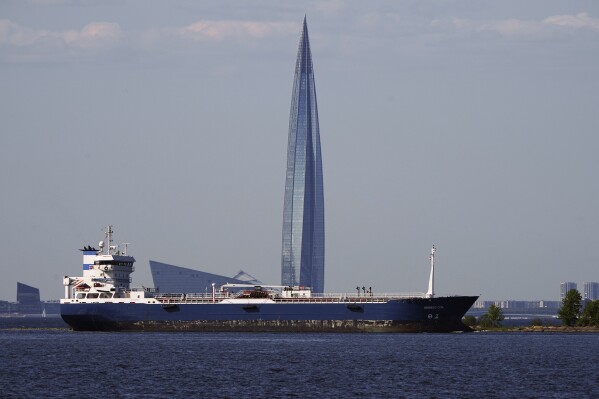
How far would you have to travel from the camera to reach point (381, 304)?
123 m

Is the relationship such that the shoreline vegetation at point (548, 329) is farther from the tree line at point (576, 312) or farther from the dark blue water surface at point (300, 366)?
the dark blue water surface at point (300, 366)

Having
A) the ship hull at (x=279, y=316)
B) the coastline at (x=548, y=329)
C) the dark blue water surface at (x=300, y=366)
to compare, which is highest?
the ship hull at (x=279, y=316)

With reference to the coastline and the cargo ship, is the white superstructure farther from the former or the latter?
the coastline

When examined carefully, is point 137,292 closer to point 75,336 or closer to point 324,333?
point 75,336

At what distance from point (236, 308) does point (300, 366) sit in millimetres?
43953

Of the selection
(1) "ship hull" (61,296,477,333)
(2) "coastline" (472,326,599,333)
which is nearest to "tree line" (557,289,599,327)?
(2) "coastline" (472,326,599,333)

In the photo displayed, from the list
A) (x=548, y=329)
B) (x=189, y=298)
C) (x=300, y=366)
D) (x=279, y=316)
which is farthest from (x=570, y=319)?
(x=300, y=366)

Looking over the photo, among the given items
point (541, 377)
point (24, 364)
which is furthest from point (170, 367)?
point (541, 377)

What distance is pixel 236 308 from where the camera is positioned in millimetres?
127562

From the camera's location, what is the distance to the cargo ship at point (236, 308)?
403ft

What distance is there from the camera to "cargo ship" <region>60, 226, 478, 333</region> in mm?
122750

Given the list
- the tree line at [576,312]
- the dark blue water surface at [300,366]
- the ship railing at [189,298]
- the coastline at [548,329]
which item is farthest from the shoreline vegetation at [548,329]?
the ship railing at [189,298]

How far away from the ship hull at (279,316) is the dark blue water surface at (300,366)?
2.46 metres

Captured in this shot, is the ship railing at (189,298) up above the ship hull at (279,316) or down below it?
above
